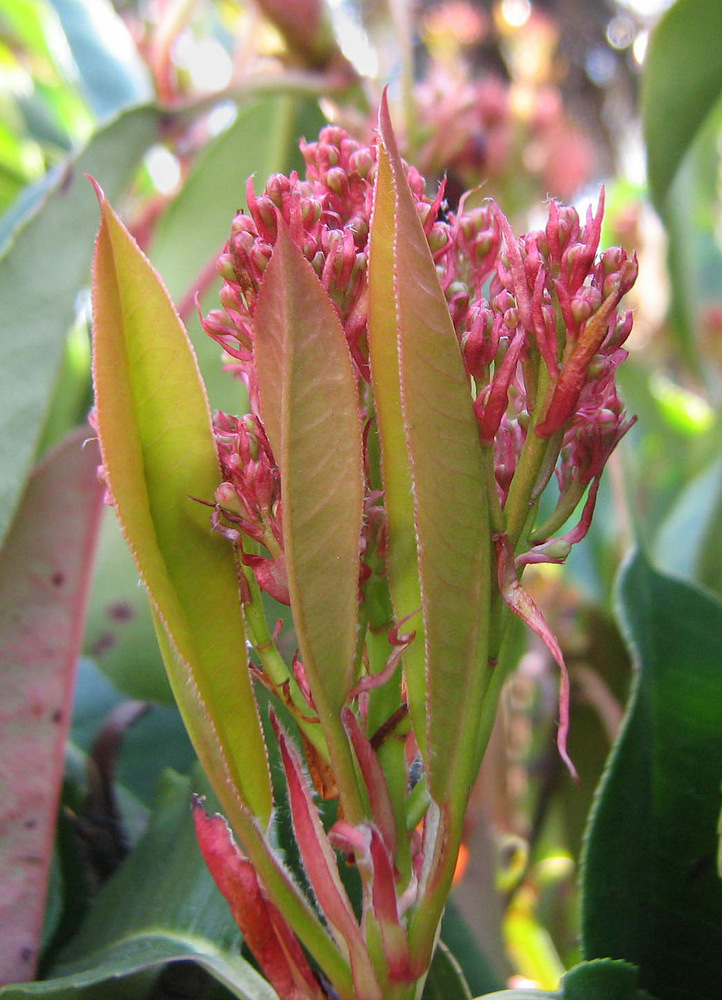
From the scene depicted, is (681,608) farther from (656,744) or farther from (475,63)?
(475,63)

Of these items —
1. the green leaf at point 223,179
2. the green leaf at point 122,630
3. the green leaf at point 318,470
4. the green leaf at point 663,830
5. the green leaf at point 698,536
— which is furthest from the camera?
the green leaf at point 698,536

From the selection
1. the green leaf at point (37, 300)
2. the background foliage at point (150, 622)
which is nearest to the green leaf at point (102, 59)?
the background foliage at point (150, 622)

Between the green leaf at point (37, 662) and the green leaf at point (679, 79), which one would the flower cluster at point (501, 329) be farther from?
the green leaf at point (679, 79)

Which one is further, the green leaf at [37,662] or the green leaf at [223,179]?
the green leaf at [223,179]

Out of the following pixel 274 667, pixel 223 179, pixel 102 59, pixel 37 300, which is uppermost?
pixel 102 59

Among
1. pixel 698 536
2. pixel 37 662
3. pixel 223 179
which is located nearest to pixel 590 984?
pixel 37 662

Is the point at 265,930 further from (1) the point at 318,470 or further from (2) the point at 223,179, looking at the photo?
(2) the point at 223,179
